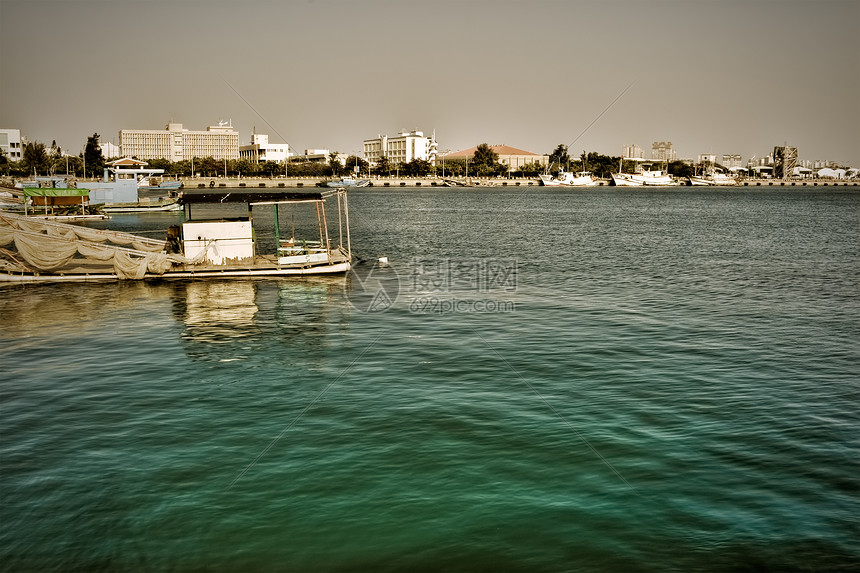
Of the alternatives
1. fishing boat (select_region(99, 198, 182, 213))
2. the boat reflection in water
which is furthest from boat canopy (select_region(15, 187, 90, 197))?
the boat reflection in water

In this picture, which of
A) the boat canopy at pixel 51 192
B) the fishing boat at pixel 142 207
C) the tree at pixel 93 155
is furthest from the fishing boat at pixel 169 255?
the tree at pixel 93 155

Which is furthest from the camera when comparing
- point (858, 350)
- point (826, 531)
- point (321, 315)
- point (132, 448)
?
point (321, 315)

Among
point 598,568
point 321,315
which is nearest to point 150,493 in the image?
point 598,568

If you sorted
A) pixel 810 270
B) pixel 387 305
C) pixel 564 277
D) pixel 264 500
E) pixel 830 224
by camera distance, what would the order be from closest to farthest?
1. pixel 264 500
2. pixel 387 305
3. pixel 564 277
4. pixel 810 270
5. pixel 830 224

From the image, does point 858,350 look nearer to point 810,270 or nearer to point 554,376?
point 554,376

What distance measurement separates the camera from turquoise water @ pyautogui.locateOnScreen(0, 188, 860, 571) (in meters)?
11.4

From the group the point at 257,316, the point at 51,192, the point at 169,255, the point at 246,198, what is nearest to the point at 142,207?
the point at 51,192

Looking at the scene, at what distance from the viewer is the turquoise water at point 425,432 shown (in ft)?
37.5

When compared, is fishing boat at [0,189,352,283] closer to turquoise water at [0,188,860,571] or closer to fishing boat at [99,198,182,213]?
turquoise water at [0,188,860,571]

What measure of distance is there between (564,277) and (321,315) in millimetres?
17279

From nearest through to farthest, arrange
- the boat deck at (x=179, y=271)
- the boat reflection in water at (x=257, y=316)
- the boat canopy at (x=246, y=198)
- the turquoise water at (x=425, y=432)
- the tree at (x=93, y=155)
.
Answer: the turquoise water at (x=425, y=432), the boat reflection in water at (x=257, y=316), the boat deck at (x=179, y=271), the boat canopy at (x=246, y=198), the tree at (x=93, y=155)

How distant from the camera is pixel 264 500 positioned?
12.8 m

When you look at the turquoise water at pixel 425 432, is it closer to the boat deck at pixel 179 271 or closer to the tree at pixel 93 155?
the boat deck at pixel 179 271

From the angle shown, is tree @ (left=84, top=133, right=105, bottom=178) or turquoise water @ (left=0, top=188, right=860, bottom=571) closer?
turquoise water @ (left=0, top=188, right=860, bottom=571)
